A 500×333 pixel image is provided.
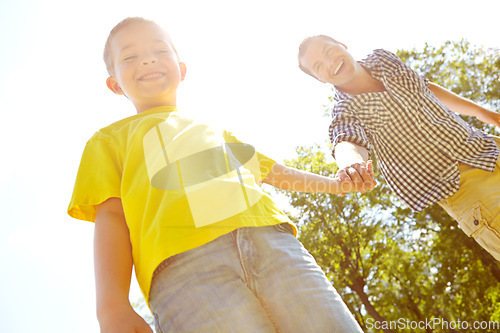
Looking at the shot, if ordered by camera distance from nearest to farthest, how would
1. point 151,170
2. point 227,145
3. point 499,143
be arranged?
1. point 151,170
2. point 227,145
3. point 499,143

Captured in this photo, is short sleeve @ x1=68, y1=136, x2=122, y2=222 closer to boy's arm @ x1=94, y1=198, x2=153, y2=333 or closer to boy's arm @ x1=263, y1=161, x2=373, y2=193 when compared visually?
boy's arm @ x1=94, y1=198, x2=153, y2=333

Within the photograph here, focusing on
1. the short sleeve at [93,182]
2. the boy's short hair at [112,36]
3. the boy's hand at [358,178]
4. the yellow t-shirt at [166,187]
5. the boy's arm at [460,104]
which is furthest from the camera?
the boy's arm at [460,104]

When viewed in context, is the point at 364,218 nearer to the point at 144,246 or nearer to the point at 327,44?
the point at 327,44

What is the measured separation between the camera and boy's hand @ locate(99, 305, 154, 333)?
5.13 feet

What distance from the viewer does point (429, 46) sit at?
1909 cm

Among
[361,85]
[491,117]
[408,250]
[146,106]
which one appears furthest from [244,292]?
[408,250]

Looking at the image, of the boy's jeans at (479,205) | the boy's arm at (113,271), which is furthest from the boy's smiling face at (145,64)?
the boy's jeans at (479,205)

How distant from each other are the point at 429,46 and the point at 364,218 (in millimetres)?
9204

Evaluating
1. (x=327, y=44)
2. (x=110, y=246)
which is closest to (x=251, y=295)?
(x=110, y=246)

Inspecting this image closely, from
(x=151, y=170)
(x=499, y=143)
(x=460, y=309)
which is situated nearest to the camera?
(x=151, y=170)

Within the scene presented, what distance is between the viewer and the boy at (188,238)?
61.1 inches

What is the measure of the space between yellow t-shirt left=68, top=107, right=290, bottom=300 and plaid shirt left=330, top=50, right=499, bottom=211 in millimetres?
1477

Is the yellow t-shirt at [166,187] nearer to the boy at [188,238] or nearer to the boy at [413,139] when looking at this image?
the boy at [188,238]

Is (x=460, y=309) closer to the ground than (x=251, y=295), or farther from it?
closer to the ground
